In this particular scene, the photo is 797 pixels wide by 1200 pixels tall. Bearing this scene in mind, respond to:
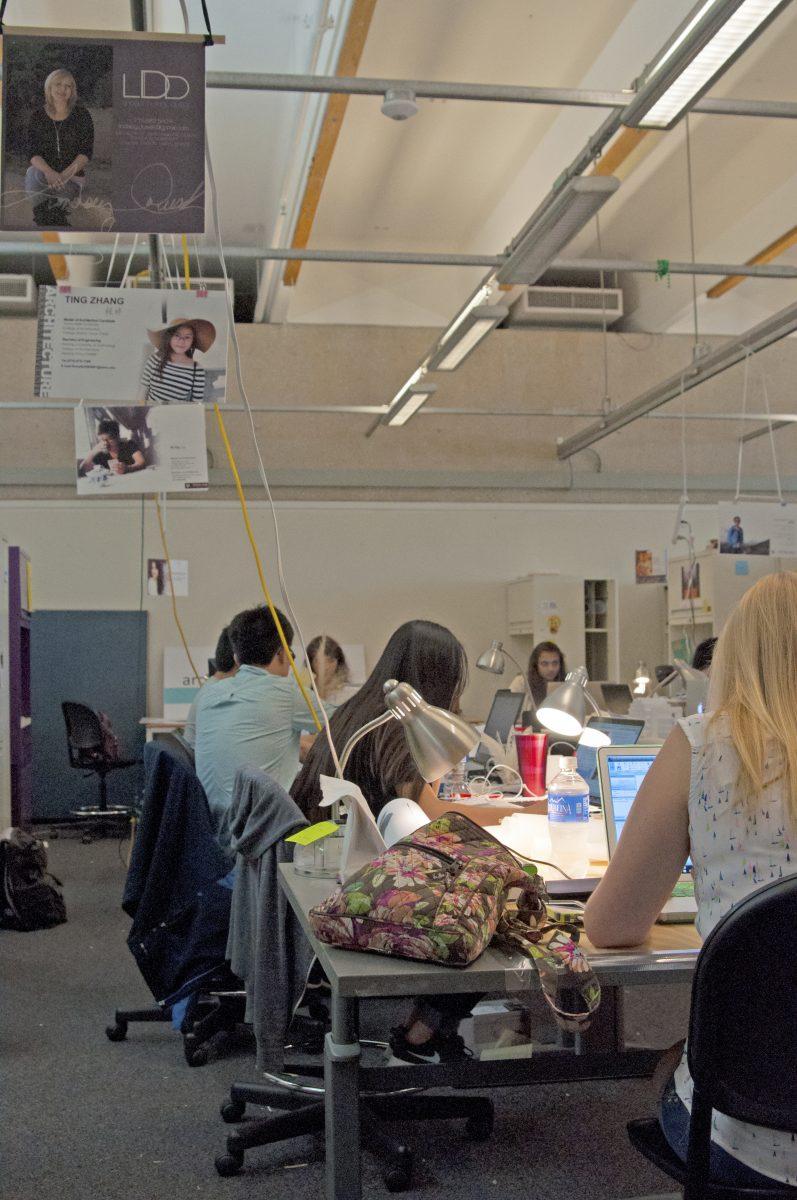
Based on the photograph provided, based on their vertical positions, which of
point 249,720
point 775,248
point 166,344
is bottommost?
point 249,720

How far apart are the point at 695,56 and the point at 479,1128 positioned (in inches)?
122

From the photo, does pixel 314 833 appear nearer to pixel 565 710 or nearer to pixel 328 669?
pixel 565 710

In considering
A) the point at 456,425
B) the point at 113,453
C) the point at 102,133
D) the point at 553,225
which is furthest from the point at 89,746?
the point at 102,133

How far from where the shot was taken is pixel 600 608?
9.49 m

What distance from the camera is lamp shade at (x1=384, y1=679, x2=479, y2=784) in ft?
6.05

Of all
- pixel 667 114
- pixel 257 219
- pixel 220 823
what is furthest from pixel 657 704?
pixel 257 219

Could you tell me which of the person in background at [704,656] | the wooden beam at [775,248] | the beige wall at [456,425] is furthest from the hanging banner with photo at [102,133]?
the beige wall at [456,425]

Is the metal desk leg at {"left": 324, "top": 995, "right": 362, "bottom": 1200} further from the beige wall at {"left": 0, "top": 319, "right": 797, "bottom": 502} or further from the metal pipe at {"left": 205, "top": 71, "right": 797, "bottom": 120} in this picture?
the beige wall at {"left": 0, "top": 319, "right": 797, "bottom": 502}

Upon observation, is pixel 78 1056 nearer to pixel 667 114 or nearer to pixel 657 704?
pixel 657 704

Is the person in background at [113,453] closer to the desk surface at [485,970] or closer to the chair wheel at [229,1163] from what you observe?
the chair wheel at [229,1163]

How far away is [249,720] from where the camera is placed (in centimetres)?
367

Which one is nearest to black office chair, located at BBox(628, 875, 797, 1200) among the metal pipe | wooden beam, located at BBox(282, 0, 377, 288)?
the metal pipe

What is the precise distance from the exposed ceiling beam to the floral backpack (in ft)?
15.9

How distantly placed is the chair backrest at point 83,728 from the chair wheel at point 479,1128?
563 cm
